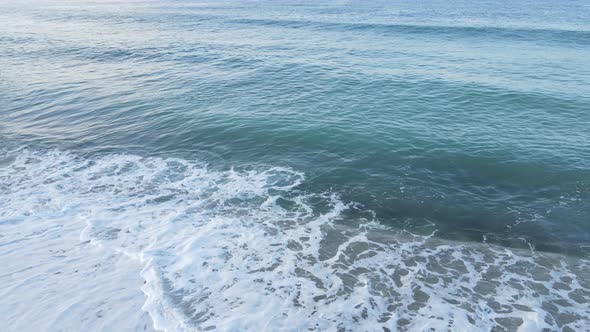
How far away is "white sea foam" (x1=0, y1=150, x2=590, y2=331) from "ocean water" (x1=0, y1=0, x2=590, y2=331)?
0.19 feet

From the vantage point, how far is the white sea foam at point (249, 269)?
31.5 ft

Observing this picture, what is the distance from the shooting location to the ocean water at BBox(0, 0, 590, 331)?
32.8ft

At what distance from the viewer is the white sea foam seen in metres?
9.59

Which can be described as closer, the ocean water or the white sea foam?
the white sea foam

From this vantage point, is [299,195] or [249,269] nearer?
[249,269]

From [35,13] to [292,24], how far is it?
56.4 meters

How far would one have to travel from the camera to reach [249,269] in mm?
11289

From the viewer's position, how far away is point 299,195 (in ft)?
49.9

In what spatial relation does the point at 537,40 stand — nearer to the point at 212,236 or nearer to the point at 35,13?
the point at 212,236

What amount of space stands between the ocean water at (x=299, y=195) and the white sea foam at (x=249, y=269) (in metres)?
0.06

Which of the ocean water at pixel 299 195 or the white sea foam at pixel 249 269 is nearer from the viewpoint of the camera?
the white sea foam at pixel 249 269

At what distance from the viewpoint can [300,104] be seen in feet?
79.8

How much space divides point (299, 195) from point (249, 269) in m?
4.55

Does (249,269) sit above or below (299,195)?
below
